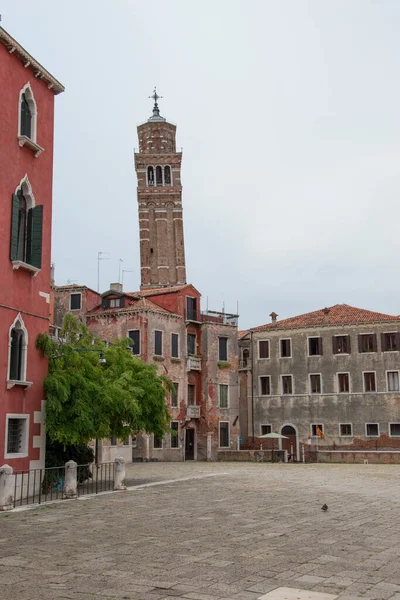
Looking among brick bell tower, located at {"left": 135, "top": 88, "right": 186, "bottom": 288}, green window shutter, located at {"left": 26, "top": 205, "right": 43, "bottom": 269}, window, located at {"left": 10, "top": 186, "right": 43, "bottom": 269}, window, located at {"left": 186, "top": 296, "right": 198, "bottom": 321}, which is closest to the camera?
window, located at {"left": 10, "top": 186, "right": 43, "bottom": 269}

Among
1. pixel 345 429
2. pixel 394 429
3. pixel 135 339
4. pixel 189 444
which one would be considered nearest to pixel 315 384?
pixel 345 429

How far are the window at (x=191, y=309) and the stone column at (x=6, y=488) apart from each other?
98.6 feet

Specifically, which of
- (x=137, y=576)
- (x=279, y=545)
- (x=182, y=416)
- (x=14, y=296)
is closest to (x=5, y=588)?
(x=137, y=576)

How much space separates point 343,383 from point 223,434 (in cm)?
883

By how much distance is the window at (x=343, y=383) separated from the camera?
44922 mm

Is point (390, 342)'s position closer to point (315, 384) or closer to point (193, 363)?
point (315, 384)

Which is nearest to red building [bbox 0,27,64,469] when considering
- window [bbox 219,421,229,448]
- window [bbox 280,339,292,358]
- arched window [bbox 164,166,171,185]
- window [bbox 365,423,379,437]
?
window [bbox 219,421,229,448]

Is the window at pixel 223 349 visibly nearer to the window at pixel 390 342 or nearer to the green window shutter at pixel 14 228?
the window at pixel 390 342

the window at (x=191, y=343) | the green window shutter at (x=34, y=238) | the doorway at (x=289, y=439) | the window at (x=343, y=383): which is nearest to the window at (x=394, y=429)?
the window at (x=343, y=383)

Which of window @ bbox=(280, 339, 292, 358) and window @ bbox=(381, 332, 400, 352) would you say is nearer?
window @ bbox=(381, 332, 400, 352)

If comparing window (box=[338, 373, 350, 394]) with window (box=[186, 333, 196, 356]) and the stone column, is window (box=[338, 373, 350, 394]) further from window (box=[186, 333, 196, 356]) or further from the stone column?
the stone column

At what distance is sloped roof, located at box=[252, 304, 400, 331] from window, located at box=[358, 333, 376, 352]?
96cm

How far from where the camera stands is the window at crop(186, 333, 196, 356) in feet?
147

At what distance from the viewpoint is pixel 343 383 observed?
45.1 metres
